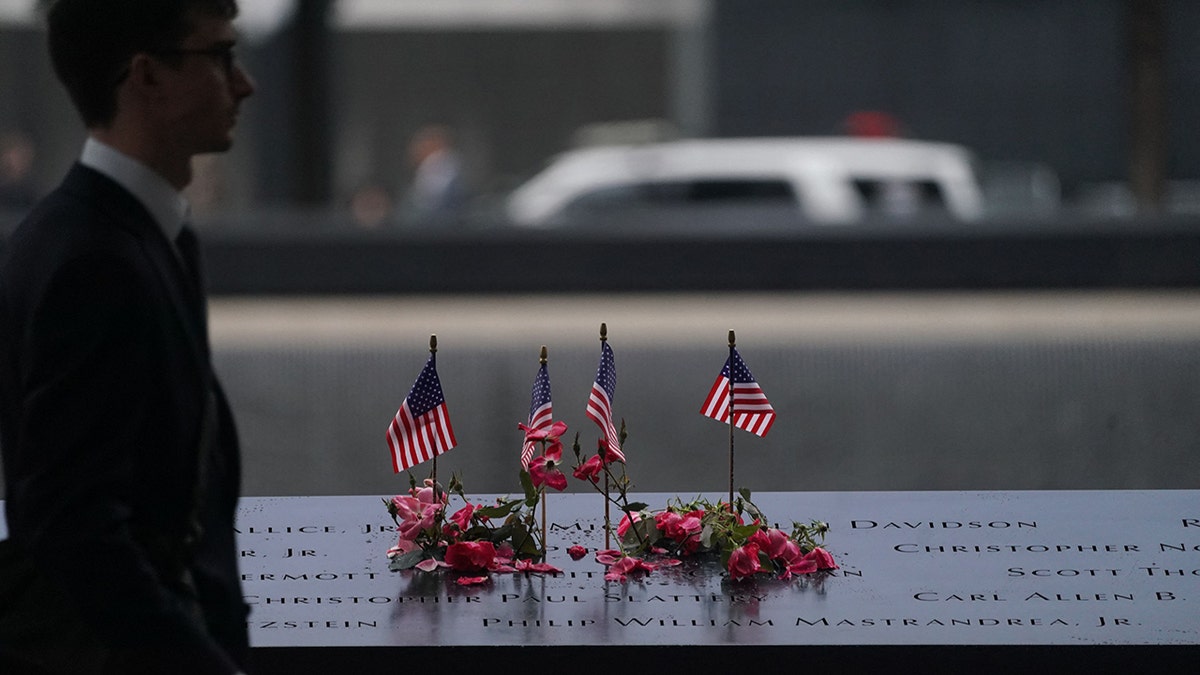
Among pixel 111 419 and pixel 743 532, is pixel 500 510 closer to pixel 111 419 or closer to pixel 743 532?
pixel 743 532

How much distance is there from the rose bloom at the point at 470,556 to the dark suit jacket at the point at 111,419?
1257mm

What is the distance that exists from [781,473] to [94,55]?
196 inches

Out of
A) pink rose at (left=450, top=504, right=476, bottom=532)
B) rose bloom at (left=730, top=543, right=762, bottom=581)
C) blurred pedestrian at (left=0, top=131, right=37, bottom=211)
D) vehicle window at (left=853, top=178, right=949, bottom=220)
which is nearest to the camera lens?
rose bloom at (left=730, top=543, right=762, bottom=581)

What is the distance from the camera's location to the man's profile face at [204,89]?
1.62 meters

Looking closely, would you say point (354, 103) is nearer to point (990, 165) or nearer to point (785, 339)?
point (990, 165)

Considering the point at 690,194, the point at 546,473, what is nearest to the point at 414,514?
the point at 546,473

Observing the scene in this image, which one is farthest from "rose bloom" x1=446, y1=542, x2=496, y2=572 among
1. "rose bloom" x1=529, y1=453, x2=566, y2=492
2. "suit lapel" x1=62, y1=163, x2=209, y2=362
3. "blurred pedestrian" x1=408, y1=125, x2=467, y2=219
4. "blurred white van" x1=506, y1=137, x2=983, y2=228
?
"blurred pedestrian" x1=408, y1=125, x2=467, y2=219

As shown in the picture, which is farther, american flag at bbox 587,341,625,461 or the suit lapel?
american flag at bbox 587,341,625,461

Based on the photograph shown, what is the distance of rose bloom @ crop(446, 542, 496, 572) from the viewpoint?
2.87m

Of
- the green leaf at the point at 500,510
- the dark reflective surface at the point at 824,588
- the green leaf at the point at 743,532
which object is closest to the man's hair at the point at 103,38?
the dark reflective surface at the point at 824,588

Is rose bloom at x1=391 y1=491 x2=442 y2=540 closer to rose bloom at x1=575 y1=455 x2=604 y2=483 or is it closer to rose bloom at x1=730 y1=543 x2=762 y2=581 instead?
rose bloom at x1=575 y1=455 x2=604 y2=483

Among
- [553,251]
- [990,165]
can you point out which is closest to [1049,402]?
[553,251]

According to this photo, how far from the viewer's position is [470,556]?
2869 mm

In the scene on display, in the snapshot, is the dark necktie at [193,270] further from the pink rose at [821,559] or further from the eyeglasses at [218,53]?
the pink rose at [821,559]
